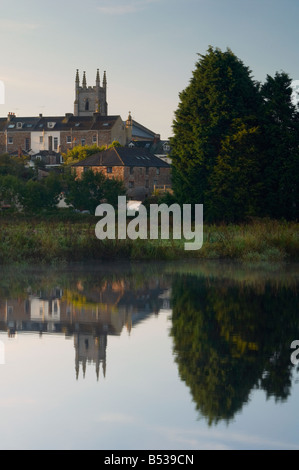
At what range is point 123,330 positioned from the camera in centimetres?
1391

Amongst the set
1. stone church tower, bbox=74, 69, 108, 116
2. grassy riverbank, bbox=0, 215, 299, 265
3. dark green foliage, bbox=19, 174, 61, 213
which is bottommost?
grassy riverbank, bbox=0, 215, 299, 265

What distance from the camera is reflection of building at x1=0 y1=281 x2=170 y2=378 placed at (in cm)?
1261

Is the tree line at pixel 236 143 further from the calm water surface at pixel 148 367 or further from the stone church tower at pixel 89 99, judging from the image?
the stone church tower at pixel 89 99

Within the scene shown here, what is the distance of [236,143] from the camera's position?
39.7 meters

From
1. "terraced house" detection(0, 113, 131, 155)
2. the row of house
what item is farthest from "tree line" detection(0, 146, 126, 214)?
"terraced house" detection(0, 113, 131, 155)

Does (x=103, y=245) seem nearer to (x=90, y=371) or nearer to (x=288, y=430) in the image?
(x=90, y=371)

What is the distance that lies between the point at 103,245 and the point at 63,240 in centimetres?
139

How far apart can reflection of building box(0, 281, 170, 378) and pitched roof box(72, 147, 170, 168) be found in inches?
2432

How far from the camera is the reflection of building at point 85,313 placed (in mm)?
12605

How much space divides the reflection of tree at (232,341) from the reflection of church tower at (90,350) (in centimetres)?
111

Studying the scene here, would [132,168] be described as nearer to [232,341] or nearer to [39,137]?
[39,137]

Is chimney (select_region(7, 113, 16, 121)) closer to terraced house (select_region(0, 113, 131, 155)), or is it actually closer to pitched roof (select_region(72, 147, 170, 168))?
terraced house (select_region(0, 113, 131, 155))

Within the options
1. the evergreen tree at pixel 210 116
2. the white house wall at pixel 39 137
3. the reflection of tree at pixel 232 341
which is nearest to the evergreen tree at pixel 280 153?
the evergreen tree at pixel 210 116
